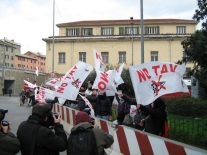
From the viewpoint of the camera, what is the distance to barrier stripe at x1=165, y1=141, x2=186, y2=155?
20.2ft

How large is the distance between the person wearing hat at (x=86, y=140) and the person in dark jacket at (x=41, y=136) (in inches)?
4.8

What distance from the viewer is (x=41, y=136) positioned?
5.16 m

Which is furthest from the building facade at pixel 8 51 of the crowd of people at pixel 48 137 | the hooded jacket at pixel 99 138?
the hooded jacket at pixel 99 138

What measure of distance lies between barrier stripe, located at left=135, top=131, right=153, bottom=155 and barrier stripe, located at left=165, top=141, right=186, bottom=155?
71 centimetres

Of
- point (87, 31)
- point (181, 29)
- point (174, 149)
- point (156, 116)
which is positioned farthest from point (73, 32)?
point (174, 149)

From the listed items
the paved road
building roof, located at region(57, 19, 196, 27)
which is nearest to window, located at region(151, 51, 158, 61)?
building roof, located at region(57, 19, 196, 27)

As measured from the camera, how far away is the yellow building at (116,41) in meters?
65.1

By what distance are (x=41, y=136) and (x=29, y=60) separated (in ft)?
501

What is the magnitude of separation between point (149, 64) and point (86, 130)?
3.01 meters

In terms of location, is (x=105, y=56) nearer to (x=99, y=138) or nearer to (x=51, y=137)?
(x=99, y=138)

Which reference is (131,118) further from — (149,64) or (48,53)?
(48,53)

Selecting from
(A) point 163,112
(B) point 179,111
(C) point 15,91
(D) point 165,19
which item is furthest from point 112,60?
(A) point 163,112

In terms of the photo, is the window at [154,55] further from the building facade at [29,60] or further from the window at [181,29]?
the building facade at [29,60]

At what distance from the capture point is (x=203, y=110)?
65.2ft
